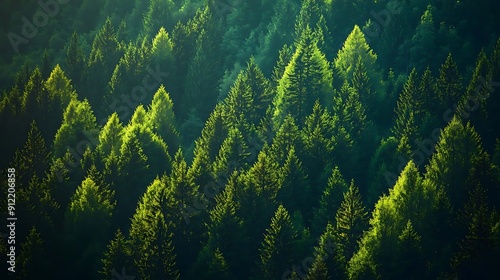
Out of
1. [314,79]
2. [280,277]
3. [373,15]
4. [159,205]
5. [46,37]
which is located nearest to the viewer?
[280,277]

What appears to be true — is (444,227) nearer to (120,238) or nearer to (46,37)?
(120,238)

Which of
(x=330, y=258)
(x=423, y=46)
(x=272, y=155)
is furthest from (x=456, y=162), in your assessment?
(x=423, y=46)

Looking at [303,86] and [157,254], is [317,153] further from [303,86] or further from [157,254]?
[157,254]

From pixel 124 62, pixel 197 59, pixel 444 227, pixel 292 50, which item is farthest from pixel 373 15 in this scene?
pixel 444 227

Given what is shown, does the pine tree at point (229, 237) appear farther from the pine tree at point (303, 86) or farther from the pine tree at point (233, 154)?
the pine tree at point (303, 86)

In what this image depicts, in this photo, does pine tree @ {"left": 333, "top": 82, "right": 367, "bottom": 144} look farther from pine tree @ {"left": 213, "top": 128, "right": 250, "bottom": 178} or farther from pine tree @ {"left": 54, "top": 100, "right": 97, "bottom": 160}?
pine tree @ {"left": 54, "top": 100, "right": 97, "bottom": 160}

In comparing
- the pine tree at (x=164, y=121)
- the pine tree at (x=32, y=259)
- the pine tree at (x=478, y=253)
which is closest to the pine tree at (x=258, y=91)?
the pine tree at (x=164, y=121)
